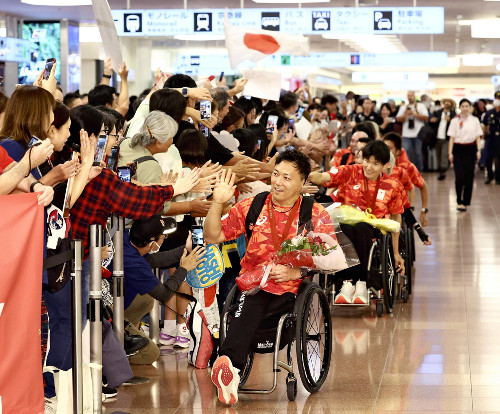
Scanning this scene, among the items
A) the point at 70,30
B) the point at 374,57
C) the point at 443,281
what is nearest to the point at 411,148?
the point at 374,57

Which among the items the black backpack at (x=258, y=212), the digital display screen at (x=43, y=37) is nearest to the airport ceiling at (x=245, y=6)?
the digital display screen at (x=43, y=37)

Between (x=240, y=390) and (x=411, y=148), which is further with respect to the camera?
(x=411, y=148)

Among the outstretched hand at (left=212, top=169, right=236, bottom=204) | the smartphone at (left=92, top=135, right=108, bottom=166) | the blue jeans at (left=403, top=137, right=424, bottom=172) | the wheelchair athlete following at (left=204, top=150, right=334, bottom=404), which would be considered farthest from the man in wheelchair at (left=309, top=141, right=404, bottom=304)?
the blue jeans at (left=403, top=137, right=424, bottom=172)

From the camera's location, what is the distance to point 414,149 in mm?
20172

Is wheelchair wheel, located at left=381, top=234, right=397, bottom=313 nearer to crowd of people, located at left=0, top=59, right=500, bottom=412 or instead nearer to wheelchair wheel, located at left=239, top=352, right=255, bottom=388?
crowd of people, located at left=0, top=59, right=500, bottom=412

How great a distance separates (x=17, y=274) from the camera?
350 cm

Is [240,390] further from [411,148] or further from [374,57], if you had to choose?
[374,57]

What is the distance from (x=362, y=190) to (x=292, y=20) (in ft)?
19.1

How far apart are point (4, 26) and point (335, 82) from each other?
21772mm

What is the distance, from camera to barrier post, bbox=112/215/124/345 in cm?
483

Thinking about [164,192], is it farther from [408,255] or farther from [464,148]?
[464,148]

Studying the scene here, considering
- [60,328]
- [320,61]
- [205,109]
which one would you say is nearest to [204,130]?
[205,109]

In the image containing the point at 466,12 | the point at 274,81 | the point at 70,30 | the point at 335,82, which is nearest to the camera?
the point at 274,81

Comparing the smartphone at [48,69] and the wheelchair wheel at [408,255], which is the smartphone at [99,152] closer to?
the smartphone at [48,69]
